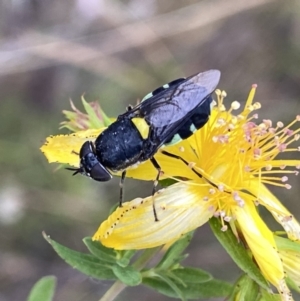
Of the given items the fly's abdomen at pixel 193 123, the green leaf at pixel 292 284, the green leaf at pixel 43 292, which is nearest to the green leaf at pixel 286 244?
the green leaf at pixel 292 284

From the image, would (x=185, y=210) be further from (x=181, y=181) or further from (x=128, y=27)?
(x=128, y=27)

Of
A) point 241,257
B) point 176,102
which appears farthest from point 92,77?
point 241,257

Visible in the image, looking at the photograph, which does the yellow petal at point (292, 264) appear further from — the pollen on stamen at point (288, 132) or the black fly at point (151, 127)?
the black fly at point (151, 127)

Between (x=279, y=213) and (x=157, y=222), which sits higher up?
(x=157, y=222)

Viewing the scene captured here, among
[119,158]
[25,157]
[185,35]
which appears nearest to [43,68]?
[25,157]

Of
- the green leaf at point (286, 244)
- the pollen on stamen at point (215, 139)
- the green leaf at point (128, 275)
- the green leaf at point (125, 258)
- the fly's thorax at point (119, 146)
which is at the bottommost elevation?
the green leaf at point (286, 244)

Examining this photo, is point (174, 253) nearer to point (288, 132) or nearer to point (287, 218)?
point (287, 218)
